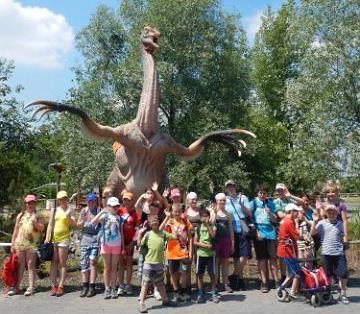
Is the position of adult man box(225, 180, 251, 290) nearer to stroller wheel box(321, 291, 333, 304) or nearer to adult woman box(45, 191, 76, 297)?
stroller wheel box(321, 291, 333, 304)

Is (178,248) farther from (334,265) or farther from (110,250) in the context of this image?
(334,265)

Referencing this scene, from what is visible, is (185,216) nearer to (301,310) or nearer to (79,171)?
(301,310)

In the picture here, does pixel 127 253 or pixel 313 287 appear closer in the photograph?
pixel 313 287

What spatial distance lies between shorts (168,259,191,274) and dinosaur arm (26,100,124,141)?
113 inches

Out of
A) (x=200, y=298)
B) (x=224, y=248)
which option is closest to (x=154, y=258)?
(x=200, y=298)

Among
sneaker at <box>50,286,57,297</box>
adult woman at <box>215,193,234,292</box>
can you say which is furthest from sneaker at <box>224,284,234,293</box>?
sneaker at <box>50,286,57,297</box>

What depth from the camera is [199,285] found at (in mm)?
7848

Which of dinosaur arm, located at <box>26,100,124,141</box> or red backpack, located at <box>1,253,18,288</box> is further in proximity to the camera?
dinosaur arm, located at <box>26,100,124,141</box>

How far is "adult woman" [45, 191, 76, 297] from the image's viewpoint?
331 inches

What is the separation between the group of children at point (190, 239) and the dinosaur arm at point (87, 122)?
149 cm

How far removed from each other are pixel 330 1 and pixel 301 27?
158 centimetres

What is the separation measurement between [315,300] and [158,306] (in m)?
2.06

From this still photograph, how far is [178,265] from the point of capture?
25.9 feet

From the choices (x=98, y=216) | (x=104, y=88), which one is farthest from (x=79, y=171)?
(x=98, y=216)
